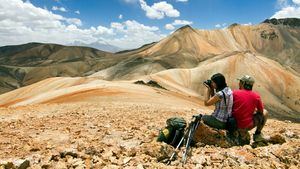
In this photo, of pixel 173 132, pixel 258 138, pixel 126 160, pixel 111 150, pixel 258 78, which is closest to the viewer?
pixel 126 160

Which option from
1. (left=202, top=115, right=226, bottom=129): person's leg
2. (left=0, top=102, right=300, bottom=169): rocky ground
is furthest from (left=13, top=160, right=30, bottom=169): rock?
(left=202, top=115, right=226, bottom=129): person's leg

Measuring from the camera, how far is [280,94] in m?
107

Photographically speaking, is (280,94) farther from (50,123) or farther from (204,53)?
(50,123)

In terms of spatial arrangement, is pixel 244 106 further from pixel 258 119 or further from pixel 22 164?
pixel 22 164

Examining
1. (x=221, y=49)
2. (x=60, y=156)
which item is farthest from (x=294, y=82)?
(x=60, y=156)

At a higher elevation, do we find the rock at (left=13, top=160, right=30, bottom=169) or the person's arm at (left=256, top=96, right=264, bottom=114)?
the person's arm at (left=256, top=96, right=264, bottom=114)

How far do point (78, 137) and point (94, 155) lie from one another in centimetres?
336

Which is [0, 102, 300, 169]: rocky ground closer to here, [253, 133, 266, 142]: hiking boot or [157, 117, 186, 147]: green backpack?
[157, 117, 186, 147]: green backpack

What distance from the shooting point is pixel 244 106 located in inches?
405

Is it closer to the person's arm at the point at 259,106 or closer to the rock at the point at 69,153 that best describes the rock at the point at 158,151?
the rock at the point at 69,153

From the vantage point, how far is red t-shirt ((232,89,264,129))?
405 inches

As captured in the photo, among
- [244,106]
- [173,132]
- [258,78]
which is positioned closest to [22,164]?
[173,132]

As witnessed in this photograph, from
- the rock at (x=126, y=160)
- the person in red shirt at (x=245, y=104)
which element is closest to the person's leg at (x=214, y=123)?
the person in red shirt at (x=245, y=104)

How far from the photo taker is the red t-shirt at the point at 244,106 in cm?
1028
